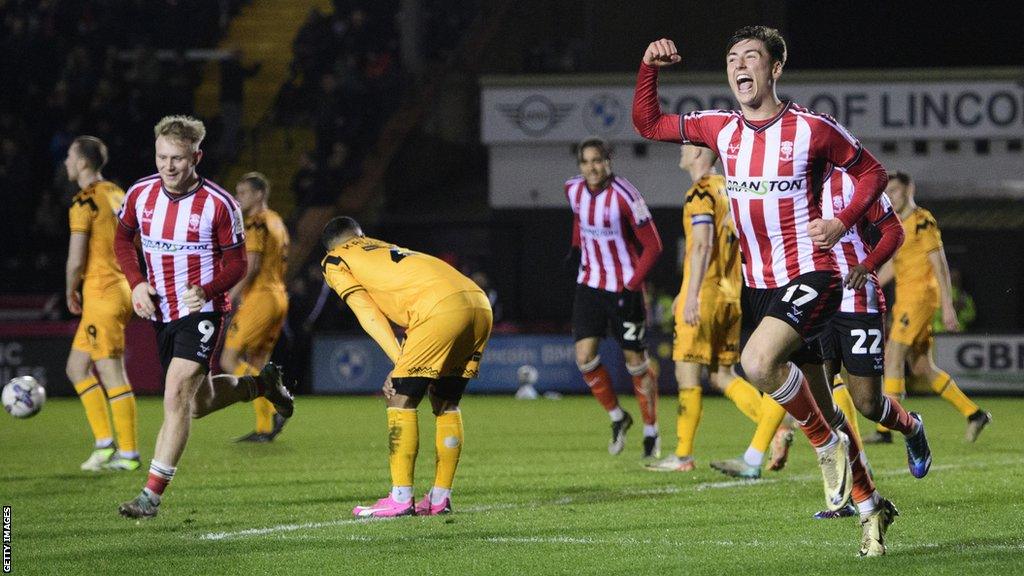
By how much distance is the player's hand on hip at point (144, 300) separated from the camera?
8148mm

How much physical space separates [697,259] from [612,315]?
149cm

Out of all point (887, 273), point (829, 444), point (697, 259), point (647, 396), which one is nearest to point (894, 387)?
point (887, 273)

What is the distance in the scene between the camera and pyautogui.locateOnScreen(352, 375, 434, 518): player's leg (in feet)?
25.1

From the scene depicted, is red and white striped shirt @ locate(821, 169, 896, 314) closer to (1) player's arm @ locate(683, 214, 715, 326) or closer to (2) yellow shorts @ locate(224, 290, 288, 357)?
(1) player's arm @ locate(683, 214, 715, 326)

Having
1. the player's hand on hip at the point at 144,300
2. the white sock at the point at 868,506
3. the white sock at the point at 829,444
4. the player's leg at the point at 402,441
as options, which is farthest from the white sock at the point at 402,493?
the white sock at the point at 868,506

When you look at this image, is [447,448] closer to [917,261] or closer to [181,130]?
[181,130]

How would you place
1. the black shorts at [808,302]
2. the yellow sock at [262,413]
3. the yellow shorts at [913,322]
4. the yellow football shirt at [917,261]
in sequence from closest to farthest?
the black shorts at [808,302] < the yellow football shirt at [917,261] < the yellow shorts at [913,322] < the yellow sock at [262,413]

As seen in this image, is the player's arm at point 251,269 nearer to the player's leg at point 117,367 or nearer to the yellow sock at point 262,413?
the yellow sock at point 262,413

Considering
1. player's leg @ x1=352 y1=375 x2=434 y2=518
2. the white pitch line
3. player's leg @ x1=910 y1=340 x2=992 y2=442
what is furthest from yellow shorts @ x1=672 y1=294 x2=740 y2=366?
player's leg @ x1=352 y1=375 x2=434 y2=518

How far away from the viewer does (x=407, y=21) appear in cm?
2728

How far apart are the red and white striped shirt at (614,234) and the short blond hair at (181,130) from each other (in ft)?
12.1

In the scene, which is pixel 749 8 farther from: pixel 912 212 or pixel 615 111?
pixel 912 212

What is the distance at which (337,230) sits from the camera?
7926mm

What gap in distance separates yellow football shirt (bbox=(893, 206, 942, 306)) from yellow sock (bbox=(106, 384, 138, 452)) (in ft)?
18.8
